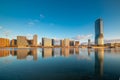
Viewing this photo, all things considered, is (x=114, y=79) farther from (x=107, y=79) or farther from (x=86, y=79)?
(x=86, y=79)

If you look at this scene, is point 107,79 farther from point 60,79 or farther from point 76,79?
point 60,79

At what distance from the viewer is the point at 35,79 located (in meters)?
17.6

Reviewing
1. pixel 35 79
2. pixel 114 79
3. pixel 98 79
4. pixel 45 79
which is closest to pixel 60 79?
pixel 45 79

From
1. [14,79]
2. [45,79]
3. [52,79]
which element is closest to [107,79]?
[52,79]

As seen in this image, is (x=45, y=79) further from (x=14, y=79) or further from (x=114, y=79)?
(x=114, y=79)

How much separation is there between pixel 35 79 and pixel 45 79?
1844 mm

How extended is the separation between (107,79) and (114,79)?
1302 mm

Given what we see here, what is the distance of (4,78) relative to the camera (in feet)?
58.6

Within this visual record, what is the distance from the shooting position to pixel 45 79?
17.4m

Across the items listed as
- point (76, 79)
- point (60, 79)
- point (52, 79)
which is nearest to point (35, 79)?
point (52, 79)

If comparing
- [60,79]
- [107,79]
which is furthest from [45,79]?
[107,79]

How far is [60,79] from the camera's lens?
17.3 metres

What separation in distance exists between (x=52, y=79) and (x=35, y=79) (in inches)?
123

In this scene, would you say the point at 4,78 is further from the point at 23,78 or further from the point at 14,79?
the point at 23,78
